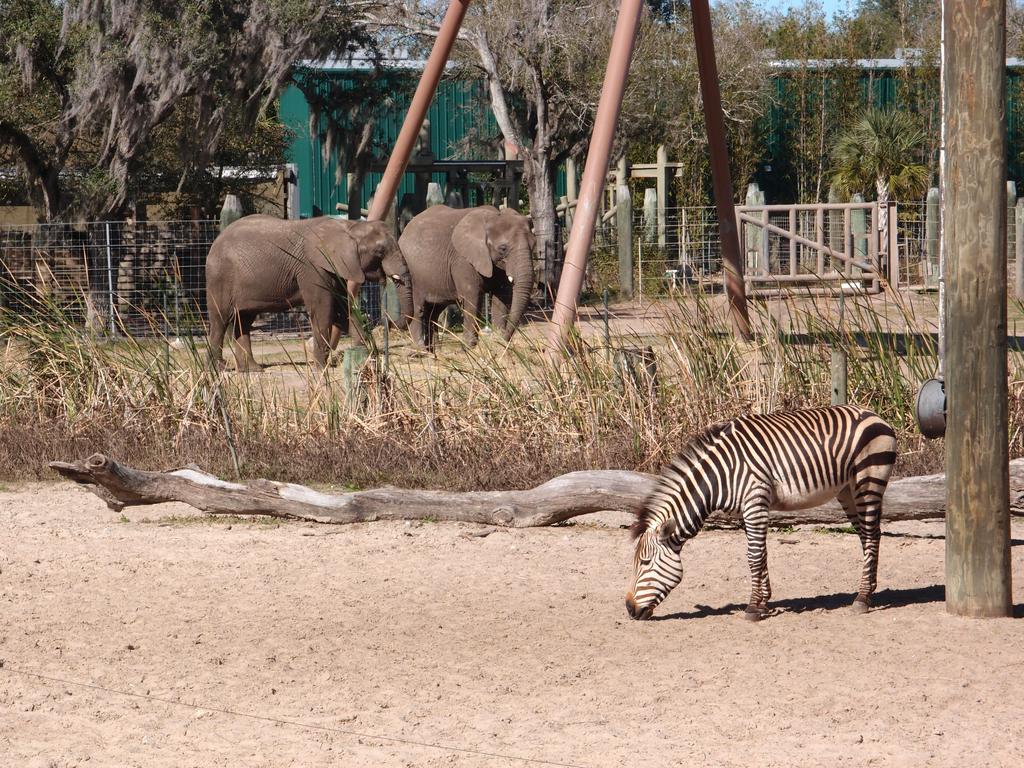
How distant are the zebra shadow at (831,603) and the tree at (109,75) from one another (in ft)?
46.9

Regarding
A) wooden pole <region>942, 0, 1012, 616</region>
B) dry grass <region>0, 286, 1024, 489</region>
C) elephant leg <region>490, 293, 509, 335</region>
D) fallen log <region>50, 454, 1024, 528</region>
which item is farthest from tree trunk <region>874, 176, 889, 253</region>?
wooden pole <region>942, 0, 1012, 616</region>

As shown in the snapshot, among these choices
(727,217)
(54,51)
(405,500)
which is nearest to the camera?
(405,500)

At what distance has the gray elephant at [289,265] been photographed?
620 inches

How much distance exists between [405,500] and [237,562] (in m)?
1.20

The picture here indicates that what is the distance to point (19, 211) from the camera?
22953mm

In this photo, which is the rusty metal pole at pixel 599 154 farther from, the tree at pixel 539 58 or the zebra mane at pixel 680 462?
the tree at pixel 539 58

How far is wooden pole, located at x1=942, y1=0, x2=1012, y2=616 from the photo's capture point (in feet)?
20.4

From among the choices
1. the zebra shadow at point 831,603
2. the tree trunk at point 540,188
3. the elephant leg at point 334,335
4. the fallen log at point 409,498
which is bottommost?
the zebra shadow at point 831,603

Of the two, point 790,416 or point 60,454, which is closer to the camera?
point 790,416

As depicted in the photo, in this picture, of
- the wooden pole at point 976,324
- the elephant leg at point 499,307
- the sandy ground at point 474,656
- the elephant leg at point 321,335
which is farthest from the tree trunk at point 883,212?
the wooden pole at point 976,324

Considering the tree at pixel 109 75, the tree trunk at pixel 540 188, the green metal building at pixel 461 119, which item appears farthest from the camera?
the green metal building at pixel 461 119

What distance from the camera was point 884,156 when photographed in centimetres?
3012

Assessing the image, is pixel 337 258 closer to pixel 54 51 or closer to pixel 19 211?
pixel 54 51

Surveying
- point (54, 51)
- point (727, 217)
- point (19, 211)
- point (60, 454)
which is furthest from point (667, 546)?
point (19, 211)
